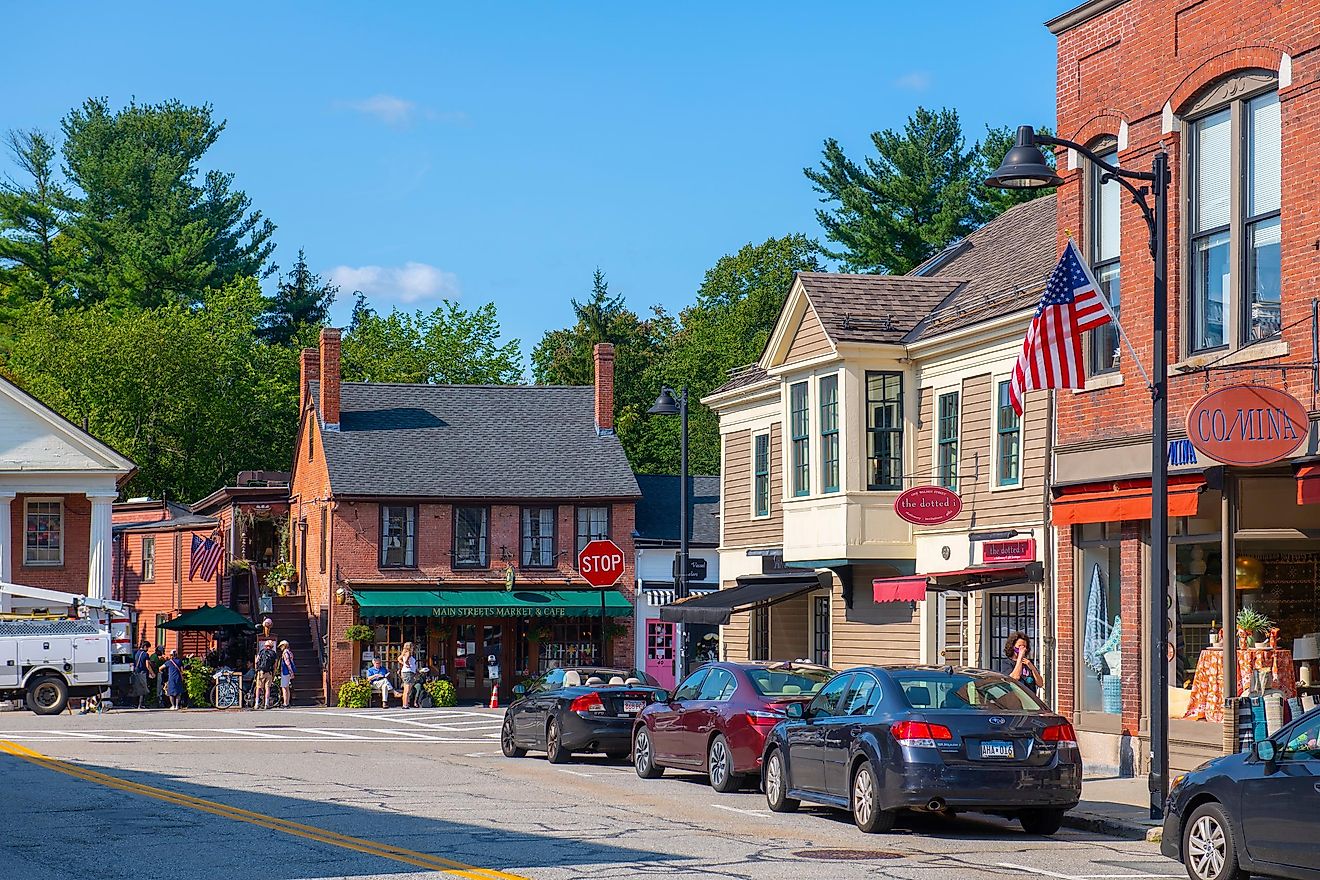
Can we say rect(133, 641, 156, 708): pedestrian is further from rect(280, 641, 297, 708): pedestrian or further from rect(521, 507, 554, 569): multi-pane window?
rect(521, 507, 554, 569): multi-pane window

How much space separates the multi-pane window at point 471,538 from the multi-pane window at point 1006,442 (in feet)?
88.3

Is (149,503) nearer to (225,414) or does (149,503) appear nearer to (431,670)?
(225,414)

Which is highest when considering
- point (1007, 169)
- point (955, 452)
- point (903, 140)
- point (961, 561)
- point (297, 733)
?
point (903, 140)

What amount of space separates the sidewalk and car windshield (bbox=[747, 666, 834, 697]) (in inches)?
128

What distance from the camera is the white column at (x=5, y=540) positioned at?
48.7 metres

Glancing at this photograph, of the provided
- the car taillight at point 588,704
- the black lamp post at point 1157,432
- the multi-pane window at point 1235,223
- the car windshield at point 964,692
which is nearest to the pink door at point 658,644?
the car taillight at point 588,704

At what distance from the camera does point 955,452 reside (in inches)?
1132

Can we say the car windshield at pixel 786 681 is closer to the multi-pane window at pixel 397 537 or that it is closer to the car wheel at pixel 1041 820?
the car wheel at pixel 1041 820

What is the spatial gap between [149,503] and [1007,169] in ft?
166

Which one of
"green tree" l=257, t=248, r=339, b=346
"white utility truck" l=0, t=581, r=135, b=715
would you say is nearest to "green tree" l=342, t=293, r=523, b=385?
"green tree" l=257, t=248, r=339, b=346

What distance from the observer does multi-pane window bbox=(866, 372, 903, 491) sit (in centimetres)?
2995

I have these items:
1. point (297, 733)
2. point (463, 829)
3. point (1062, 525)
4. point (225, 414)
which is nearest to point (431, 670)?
point (297, 733)

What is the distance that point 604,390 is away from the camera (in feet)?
184

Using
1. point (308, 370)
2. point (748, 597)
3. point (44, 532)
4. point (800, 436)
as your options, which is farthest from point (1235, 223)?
point (308, 370)
